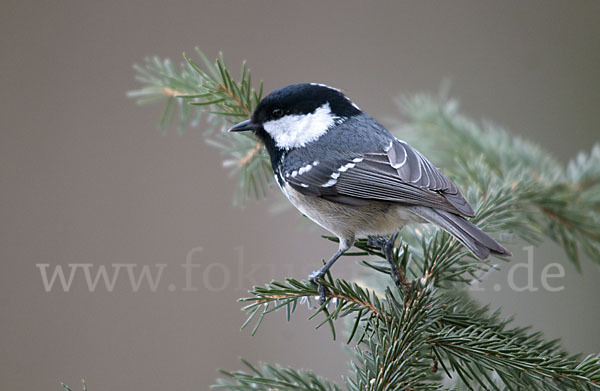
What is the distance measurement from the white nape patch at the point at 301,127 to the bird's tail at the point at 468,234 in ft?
1.03

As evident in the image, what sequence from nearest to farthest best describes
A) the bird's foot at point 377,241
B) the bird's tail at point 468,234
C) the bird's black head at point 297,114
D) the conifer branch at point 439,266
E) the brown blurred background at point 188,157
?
the conifer branch at point 439,266
the bird's tail at point 468,234
the bird's foot at point 377,241
the bird's black head at point 297,114
the brown blurred background at point 188,157

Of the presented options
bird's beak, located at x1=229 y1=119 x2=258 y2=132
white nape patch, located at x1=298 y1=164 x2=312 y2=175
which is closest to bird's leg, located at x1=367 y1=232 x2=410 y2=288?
white nape patch, located at x1=298 y1=164 x2=312 y2=175

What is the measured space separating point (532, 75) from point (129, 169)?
1.97m

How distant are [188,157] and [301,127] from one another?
1.38m

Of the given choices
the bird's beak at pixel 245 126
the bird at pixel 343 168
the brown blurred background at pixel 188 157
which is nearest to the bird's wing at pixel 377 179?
the bird at pixel 343 168

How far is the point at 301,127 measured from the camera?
1135mm

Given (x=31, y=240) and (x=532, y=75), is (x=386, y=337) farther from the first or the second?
(x=532, y=75)

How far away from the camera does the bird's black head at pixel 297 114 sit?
3.49 feet

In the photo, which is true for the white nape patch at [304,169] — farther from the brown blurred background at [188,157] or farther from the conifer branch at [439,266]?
the brown blurred background at [188,157]

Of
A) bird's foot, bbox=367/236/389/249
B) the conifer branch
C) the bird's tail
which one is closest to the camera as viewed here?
the conifer branch

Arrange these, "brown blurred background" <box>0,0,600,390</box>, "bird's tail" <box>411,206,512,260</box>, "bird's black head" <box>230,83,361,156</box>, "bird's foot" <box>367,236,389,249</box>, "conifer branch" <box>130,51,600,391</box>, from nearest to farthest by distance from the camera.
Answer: "conifer branch" <box>130,51,600,391</box> < "bird's tail" <box>411,206,512,260</box> < "bird's foot" <box>367,236,389,249</box> < "bird's black head" <box>230,83,361,156</box> < "brown blurred background" <box>0,0,600,390</box>

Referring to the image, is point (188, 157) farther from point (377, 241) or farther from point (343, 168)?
point (377, 241)

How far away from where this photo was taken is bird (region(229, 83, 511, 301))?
38.8 inches

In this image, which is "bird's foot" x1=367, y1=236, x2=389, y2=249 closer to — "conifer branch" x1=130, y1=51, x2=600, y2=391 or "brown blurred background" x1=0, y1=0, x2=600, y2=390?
"conifer branch" x1=130, y1=51, x2=600, y2=391
